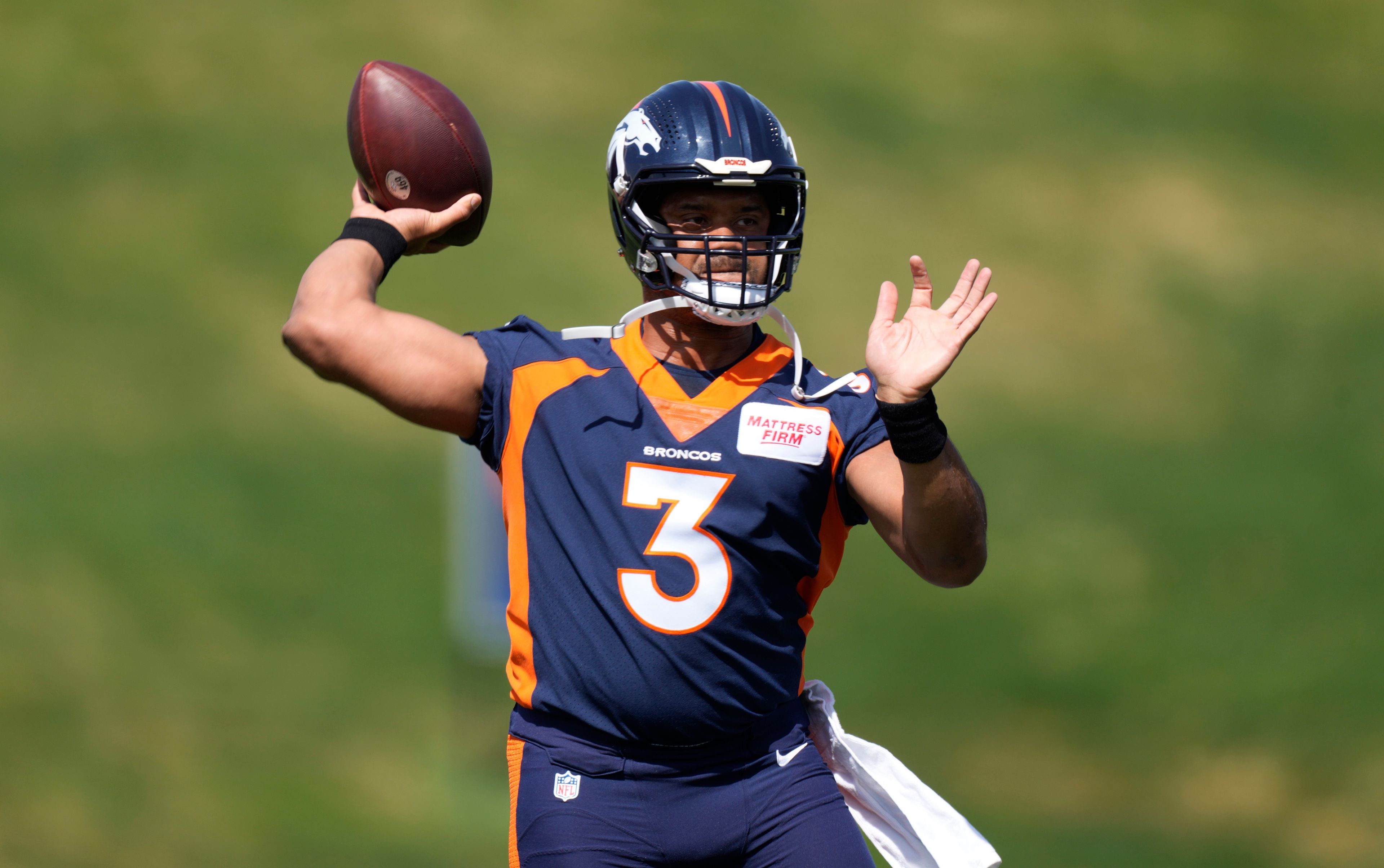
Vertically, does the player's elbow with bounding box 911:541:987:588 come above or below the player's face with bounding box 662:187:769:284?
below

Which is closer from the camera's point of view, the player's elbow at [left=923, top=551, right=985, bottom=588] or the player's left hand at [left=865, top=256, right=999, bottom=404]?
the player's left hand at [left=865, top=256, right=999, bottom=404]

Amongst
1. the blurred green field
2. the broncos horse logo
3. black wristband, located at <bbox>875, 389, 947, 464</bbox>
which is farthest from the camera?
the blurred green field

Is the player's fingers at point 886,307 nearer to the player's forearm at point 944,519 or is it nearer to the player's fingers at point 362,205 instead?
the player's forearm at point 944,519

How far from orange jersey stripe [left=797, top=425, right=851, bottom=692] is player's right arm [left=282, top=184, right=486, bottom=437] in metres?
0.72

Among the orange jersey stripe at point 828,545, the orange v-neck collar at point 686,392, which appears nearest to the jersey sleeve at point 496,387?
the orange v-neck collar at point 686,392

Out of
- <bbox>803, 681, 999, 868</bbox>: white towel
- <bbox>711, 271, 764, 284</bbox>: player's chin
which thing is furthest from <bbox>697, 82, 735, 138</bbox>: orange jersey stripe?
<bbox>803, 681, 999, 868</bbox>: white towel

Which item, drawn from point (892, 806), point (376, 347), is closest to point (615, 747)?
point (892, 806)

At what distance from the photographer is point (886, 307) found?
2521mm

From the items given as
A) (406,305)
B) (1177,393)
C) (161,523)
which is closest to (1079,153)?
(1177,393)

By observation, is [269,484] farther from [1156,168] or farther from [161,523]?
[1156,168]

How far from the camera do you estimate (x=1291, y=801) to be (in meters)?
6.48

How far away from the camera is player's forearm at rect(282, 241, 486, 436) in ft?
7.91

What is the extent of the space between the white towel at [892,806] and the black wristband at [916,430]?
1.95 feet

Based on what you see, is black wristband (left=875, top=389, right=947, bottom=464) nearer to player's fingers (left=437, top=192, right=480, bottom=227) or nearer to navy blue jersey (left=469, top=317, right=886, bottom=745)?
navy blue jersey (left=469, top=317, right=886, bottom=745)
